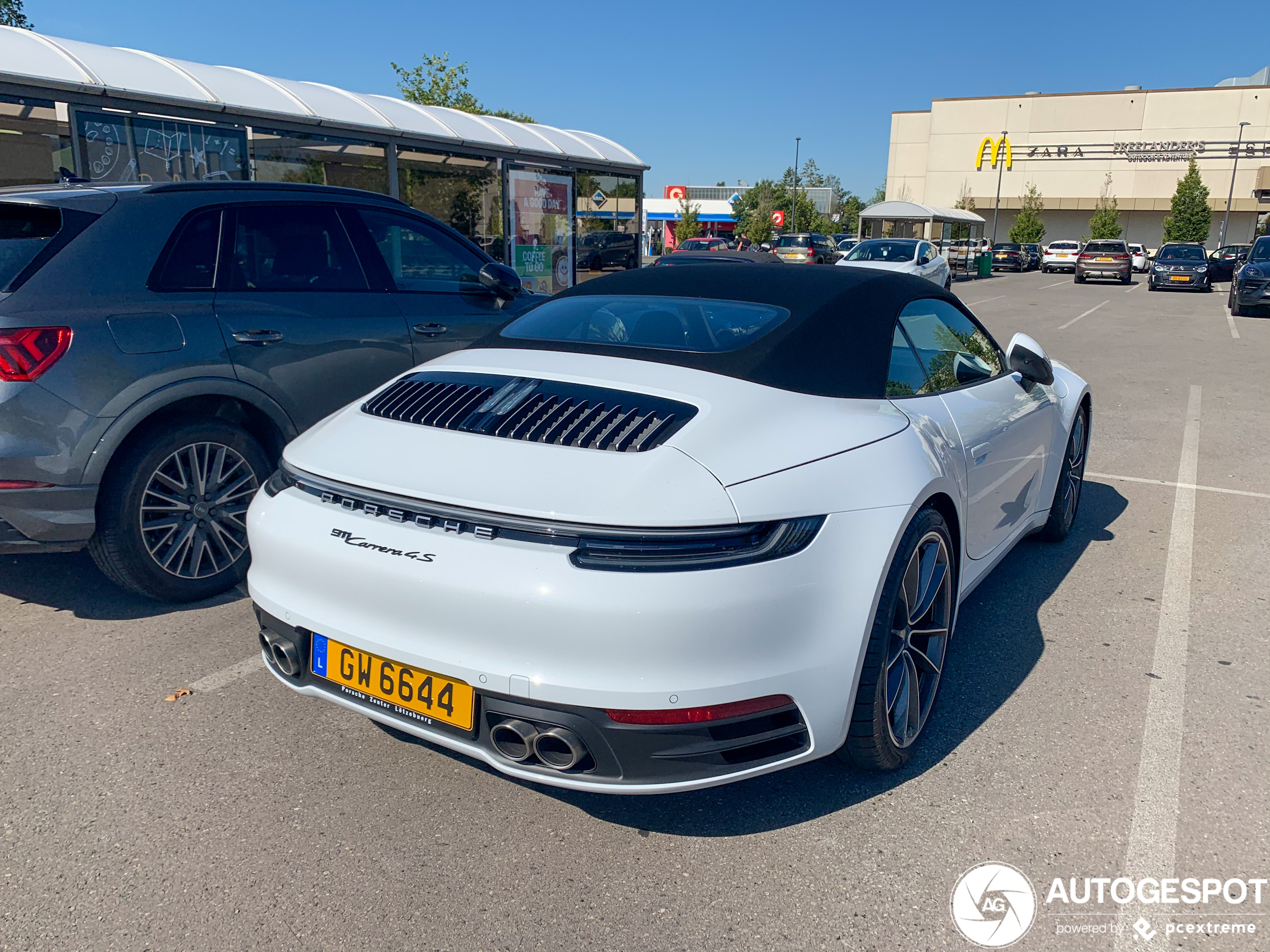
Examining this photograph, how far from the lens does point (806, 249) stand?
29.5m

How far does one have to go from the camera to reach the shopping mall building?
220 ft

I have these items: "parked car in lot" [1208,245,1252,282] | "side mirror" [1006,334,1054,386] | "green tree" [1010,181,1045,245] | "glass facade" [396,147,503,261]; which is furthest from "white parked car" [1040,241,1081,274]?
"side mirror" [1006,334,1054,386]

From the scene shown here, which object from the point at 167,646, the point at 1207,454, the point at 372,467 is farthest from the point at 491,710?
the point at 1207,454

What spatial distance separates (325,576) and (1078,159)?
264 feet

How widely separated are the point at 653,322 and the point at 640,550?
1212mm

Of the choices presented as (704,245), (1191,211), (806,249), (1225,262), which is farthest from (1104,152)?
(806,249)

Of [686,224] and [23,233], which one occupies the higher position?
[686,224]

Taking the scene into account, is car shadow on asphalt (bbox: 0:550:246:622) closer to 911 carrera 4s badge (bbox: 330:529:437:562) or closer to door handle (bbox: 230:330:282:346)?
door handle (bbox: 230:330:282:346)

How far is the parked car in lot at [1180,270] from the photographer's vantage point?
3162 centimetres

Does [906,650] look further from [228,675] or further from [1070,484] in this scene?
[1070,484]

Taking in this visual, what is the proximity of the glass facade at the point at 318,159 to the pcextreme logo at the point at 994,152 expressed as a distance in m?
66.4

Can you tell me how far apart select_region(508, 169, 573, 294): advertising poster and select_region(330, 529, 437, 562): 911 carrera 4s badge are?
36.0 feet

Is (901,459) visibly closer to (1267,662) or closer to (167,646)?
(1267,662)

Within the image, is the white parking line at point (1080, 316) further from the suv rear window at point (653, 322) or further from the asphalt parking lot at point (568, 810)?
the suv rear window at point (653, 322)
